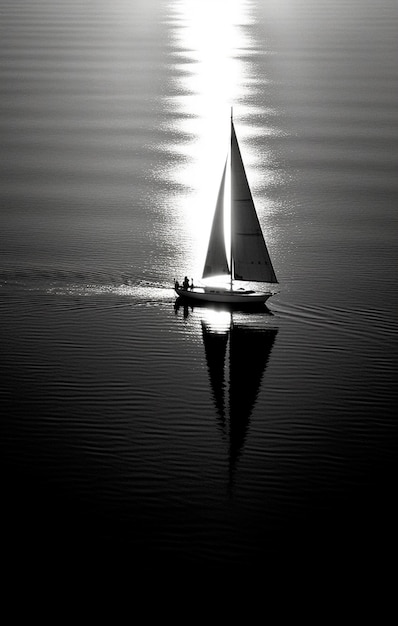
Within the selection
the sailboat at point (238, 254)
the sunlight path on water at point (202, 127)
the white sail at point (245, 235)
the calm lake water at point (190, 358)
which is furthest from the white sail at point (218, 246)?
the sunlight path on water at point (202, 127)

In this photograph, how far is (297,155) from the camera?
407 ft

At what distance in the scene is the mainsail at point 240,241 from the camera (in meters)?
68.1

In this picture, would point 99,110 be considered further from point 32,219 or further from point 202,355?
point 202,355

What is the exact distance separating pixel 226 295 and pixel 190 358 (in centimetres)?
778

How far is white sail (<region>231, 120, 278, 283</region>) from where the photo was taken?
68.0m

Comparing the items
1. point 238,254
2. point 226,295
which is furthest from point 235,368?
point 238,254

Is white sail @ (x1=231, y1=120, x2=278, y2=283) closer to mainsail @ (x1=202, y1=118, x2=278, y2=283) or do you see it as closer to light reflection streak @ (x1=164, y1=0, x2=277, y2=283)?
mainsail @ (x1=202, y1=118, x2=278, y2=283)

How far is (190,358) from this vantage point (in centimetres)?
6122

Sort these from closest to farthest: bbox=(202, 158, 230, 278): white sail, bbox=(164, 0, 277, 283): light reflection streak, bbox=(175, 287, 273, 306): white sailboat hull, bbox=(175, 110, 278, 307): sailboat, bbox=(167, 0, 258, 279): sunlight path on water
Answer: bbox=(175, 287, 273, 306): white sailboat hull, bbox=(175, 110, 278, 307): sailboat, bbox=(202, 158, 230, 278): white sail, bbox=(164, 0, 277, 283): light reflection streak, bbox=(167, 0, 258, 279): sunlight path on water

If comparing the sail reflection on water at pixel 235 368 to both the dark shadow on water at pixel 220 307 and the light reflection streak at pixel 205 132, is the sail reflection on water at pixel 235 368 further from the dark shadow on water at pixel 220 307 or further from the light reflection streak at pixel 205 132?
the light reflection streak at pixel 205 132

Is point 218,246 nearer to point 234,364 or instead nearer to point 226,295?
point 226,295

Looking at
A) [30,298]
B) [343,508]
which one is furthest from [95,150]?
[343,508]

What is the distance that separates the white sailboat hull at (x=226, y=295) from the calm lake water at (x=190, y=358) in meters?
0.91

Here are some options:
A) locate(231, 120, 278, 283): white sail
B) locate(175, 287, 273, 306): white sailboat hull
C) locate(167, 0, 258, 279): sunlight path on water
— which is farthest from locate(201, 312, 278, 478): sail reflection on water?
locate(167, 0, 258, 279): sunlight path on water
